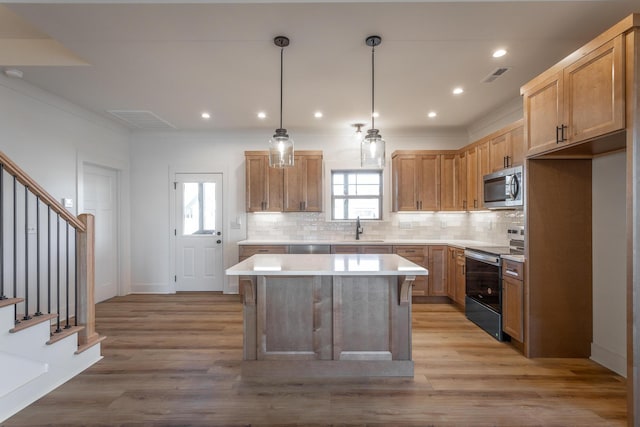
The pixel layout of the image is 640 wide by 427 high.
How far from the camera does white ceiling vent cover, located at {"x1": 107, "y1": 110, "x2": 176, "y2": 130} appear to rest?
4.58 meters

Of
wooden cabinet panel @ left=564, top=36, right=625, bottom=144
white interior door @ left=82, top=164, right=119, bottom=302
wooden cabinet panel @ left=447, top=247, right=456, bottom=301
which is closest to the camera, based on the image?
wooden cabinet panel @ left=564, top=36, right=625, bottom=144

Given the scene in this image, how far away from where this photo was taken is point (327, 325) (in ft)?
8.72

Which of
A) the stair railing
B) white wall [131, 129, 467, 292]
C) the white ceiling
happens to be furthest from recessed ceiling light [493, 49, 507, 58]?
the stair railing

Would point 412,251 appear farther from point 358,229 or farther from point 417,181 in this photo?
point 417,181

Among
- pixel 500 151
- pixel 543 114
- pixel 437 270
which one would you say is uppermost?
pixel 543 114

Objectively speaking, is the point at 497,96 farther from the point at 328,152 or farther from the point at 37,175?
the point at 37,175

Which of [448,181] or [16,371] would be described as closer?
[16,371]

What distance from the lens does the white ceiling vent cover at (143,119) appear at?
4.58 m

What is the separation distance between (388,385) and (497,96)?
3581 mm

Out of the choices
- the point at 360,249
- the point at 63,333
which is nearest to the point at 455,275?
the point at 360,249

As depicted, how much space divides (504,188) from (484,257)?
2.66 ft

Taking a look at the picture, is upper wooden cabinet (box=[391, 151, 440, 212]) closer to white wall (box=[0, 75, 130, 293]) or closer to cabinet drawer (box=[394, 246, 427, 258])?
cabinet drawer (box=[394, 246, 427, 258])

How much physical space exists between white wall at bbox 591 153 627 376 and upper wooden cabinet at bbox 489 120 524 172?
0.73 meters

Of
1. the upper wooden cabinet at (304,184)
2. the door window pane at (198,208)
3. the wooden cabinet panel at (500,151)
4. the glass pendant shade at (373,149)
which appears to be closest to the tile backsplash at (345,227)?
the upper wooden cabinet at (304,184)
